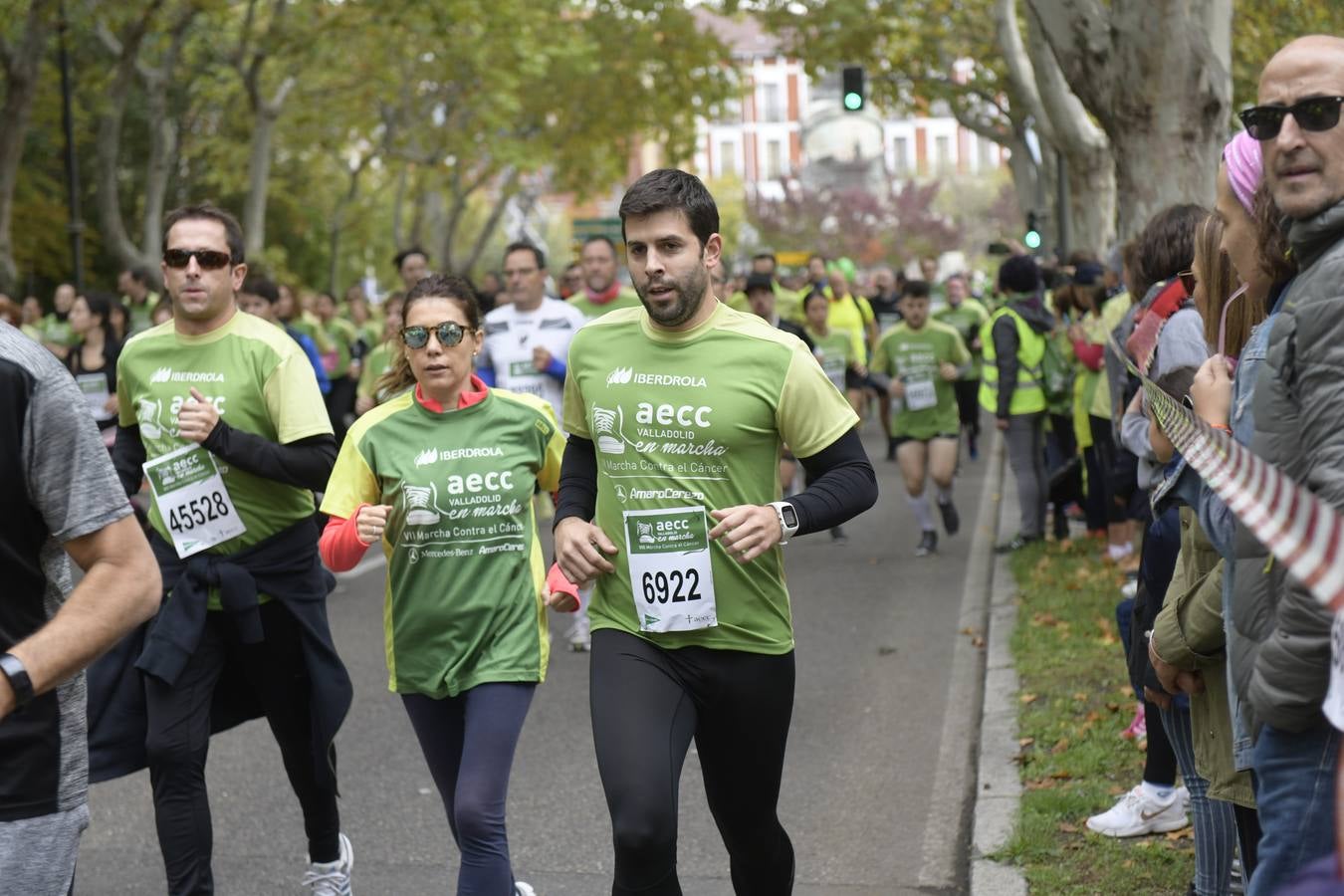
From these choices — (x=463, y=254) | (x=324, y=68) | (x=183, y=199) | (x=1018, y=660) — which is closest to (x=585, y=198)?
(x=183, y=199)

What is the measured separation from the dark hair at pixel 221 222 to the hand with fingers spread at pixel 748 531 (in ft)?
6.76

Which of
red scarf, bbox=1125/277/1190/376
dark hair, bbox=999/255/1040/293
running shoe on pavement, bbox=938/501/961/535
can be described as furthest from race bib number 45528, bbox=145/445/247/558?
running shoe on pavement, bbox=938/501/961/535

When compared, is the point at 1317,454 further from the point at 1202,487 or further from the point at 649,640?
the point at 649,640

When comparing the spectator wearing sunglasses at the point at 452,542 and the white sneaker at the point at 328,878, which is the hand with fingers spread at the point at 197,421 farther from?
the white sneaker at the point at 328,878

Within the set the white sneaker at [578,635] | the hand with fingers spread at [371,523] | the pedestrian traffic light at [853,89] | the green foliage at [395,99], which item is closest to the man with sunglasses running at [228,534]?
the hand with fingers spread at [371,523]

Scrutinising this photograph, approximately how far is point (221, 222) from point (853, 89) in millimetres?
20369

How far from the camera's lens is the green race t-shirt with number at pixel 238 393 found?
5.19 metres

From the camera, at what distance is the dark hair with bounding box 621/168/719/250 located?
4.19 metres

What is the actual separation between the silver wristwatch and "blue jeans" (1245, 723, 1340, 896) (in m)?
1.28

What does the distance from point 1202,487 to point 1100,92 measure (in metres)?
9.66

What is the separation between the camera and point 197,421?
500 centimetres

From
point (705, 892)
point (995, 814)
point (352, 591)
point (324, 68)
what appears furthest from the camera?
point (324, 68)

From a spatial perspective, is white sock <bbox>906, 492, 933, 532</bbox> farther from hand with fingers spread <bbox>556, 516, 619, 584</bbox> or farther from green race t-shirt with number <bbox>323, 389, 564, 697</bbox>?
hand with fingers spread <bbox>556, 516, 619, 584</bbox>

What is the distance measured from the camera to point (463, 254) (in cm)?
7356
